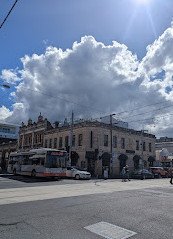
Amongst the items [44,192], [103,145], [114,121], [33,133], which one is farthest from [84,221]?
[33,133]

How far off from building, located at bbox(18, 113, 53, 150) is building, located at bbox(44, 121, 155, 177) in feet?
6.42

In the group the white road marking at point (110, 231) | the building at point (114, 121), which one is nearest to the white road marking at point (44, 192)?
the white road marking at point (110, 231)

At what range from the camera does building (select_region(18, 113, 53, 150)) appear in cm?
4095

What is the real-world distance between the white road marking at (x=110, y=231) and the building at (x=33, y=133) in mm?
35887

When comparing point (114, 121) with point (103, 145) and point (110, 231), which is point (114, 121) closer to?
point (103, 145)

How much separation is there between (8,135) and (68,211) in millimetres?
84031

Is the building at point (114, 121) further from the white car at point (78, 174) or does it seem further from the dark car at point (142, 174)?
the white car at point (78, 174)

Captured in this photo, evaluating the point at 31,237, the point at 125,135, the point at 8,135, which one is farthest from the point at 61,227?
the point at 8,135

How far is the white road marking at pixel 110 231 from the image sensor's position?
473cm

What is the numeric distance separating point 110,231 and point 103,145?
28.1 meters

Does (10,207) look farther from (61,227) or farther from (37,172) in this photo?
(37,172)

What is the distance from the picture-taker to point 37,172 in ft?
68.9

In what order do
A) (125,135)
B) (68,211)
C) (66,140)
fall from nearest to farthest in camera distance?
(68,211)
(66,140)
(125,135)

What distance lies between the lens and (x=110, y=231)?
5031 millimetres
